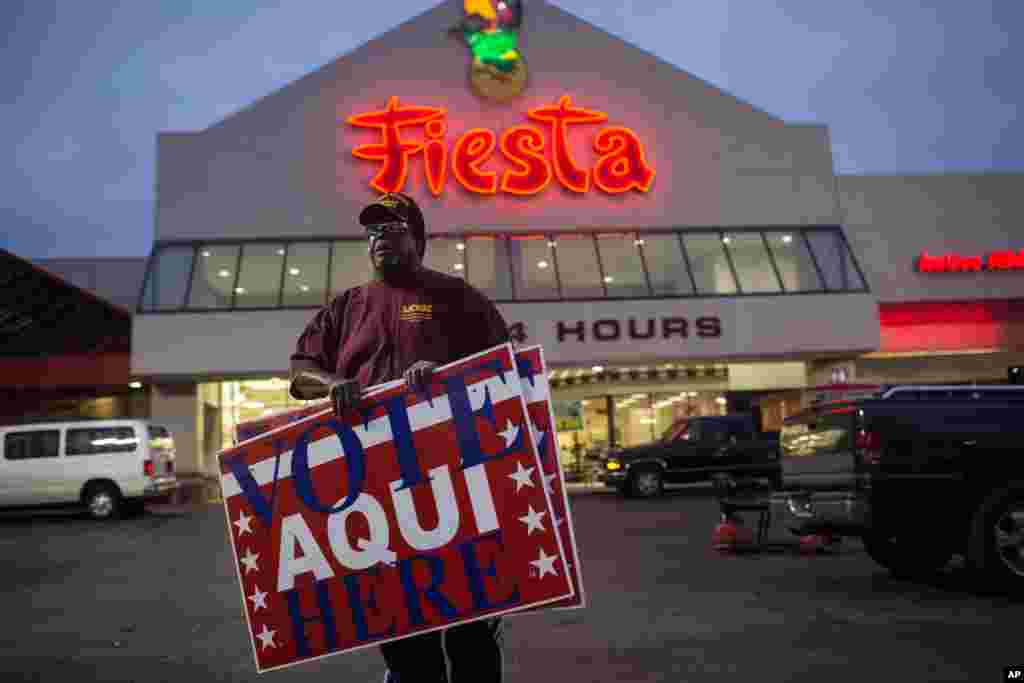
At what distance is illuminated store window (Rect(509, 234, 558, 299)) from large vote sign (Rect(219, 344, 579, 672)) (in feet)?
65.4

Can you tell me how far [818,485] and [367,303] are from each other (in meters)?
5.87

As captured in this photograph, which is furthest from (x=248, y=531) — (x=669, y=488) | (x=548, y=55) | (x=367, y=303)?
(x=548, y=55)

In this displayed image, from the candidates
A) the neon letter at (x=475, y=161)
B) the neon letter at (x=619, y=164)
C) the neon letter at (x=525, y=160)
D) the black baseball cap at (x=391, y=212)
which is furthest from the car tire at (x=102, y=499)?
the black baseball cap at (x=391, y=212)

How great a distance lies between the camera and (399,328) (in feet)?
10.6

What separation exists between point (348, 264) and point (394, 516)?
2033 centimetres

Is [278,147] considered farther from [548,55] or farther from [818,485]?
[818,485]

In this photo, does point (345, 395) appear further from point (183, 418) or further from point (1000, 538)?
point (183, 418)

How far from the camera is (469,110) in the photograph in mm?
23875

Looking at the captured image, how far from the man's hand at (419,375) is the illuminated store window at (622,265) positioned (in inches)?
799

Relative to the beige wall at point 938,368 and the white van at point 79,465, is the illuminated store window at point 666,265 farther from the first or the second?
the white van at point 79,465

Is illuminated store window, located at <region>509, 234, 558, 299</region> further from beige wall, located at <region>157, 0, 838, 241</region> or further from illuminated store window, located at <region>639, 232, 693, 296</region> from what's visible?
illuminated store window, located at <region>639, 232, 693, 296</region>

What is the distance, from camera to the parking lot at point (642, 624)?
4984 mm

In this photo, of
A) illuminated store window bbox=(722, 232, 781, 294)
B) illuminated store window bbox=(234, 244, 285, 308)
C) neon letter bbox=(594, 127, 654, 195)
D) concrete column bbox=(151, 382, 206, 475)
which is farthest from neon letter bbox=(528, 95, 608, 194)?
concrete column bbox=(151, 382, 206, 475)

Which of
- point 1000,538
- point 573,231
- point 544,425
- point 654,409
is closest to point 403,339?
point 544,425
